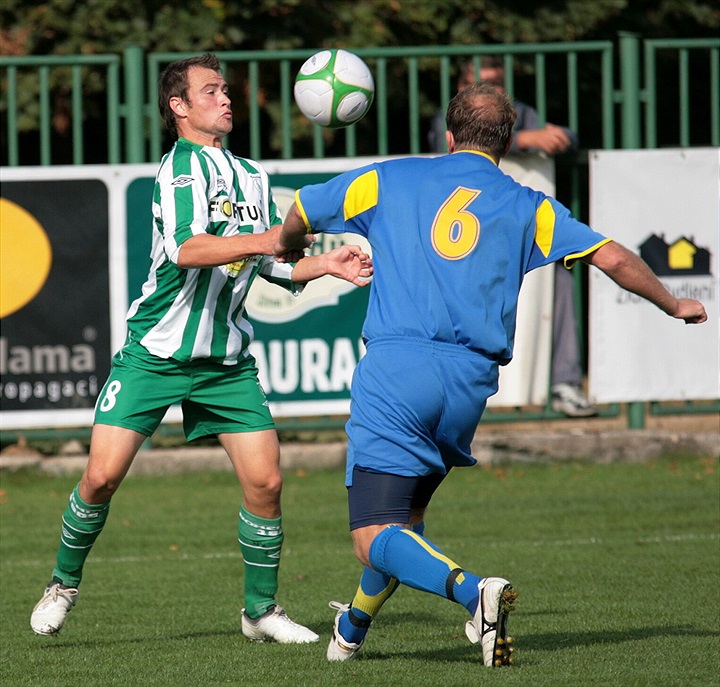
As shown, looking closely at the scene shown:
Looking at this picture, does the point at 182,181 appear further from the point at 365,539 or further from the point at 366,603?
the point at 366,603

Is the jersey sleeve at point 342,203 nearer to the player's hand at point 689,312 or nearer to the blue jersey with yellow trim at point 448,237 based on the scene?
the blue jersey with yellow trim at point 448,237

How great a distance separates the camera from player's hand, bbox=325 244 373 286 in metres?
5.04

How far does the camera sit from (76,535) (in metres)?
5.88

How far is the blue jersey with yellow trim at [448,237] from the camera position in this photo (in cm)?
486

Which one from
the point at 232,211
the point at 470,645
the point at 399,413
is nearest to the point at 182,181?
the point at 232,211

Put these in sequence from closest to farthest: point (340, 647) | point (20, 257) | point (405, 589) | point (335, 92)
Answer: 1. point (340, 647)
2. point (335, 92)
3. point (405, 589)
4. point (20, 257)

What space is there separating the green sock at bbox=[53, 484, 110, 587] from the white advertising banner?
5.39 meters

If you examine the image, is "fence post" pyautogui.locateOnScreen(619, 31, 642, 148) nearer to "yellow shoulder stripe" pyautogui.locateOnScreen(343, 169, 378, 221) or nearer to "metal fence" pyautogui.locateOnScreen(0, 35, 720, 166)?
"metal fence" pyautogui.locateOnScreen(0, 35, 720, 166)

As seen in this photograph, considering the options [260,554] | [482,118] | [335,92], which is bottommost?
[260,554]

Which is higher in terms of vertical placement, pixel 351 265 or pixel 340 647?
pixel 351 265

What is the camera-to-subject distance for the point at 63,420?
1019 cm

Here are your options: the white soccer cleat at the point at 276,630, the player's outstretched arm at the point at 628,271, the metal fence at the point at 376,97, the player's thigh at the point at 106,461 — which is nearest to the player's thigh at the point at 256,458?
the player's thigh at the point at 106,461

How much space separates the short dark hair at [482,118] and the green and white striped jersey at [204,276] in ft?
3.84

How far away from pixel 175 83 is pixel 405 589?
2704 millimetres
